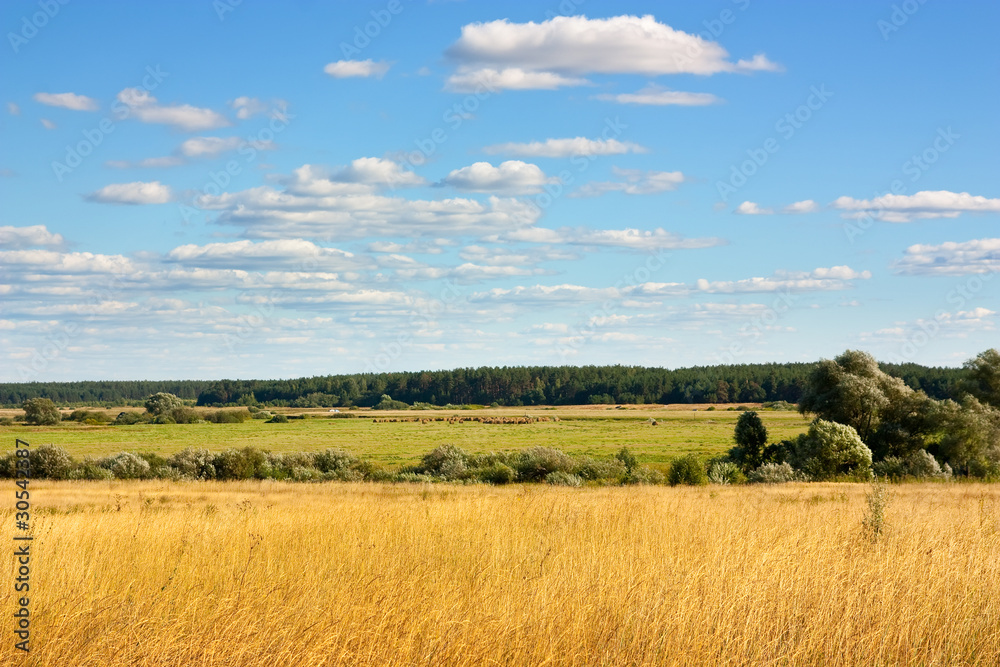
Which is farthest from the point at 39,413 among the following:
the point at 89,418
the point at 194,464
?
the point at 194,464

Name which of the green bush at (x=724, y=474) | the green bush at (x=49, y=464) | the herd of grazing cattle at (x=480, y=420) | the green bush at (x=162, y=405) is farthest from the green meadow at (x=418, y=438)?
the green bush at (x=162, y=405)

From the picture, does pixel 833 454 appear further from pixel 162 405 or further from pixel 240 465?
pixel 162 405

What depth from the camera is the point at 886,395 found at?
5059cm

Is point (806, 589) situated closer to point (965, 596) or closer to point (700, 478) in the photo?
point (965, 596)

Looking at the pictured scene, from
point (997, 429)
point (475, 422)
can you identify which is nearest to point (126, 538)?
point (997, 429)

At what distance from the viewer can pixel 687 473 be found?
41281 mm

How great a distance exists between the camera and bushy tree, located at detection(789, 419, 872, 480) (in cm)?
4438

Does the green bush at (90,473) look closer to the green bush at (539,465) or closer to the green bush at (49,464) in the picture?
the green bush at (49,464)

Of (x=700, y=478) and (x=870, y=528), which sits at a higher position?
(x=870, y=528)

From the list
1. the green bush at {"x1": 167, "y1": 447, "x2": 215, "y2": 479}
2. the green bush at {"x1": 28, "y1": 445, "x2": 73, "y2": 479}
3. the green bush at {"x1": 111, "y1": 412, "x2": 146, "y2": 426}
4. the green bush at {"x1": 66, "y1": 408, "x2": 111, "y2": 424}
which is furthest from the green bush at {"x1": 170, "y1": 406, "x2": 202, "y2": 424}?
the green bush at {"x1": 28, "y1": 445, "x2": 73, "y2": 479}

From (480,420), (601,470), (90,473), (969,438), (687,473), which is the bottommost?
(480,420)

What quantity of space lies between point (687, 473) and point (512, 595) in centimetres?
3525

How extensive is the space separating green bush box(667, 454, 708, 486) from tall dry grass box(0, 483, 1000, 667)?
29031mm

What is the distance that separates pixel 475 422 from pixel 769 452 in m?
88.1
